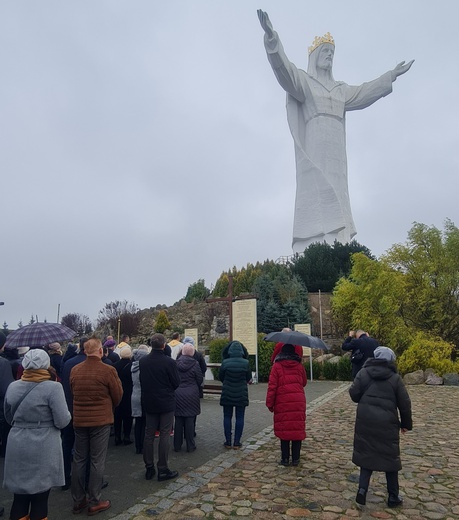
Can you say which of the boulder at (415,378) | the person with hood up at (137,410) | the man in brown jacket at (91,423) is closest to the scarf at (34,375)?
Result: the man in brown jacket at (91,423)

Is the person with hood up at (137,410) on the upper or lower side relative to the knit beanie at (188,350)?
lower

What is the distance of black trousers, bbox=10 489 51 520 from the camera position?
3455 millimetres

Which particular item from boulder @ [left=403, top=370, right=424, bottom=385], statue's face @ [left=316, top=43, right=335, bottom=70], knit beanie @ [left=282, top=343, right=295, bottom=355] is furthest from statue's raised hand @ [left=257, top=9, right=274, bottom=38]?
knit beanie @ [left=282, top=343, right=295, bottom=355]

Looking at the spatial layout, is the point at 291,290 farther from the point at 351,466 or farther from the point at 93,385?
the point at 93,385

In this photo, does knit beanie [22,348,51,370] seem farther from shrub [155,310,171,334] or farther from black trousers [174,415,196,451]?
shrub [155,310,171,334]

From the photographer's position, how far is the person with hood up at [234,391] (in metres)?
6.24

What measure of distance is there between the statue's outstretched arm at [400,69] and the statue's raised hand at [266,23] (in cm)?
942

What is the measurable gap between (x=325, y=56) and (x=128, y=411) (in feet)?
94.2

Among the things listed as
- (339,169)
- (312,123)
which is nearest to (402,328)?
(339,169)

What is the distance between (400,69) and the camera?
91.1 feet

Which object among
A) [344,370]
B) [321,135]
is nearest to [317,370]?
[344,370]

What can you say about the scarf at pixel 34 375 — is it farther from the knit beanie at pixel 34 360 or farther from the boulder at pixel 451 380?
the boulder at pixel 451 380

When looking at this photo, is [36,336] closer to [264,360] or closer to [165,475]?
[165,475]

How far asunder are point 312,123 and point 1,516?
27.9 meters
